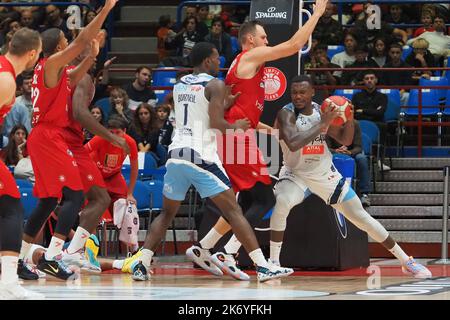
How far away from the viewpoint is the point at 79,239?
1073 cm

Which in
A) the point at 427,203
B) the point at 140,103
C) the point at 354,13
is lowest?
the point at 427,203

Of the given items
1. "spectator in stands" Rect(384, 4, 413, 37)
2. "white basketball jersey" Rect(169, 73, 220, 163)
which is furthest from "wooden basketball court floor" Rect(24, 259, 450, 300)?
"spectator in stands" Rect(384, 4, 413, 37)

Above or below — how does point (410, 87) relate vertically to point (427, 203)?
above

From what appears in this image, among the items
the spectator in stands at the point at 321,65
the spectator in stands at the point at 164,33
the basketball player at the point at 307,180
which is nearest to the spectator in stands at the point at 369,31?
the spectator in stands at the point at 321,65

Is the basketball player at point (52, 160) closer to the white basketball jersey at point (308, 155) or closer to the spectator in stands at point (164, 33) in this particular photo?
the white basketball jersey at point (308, 155)

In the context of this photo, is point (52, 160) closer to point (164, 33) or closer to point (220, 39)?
point (220, 39)

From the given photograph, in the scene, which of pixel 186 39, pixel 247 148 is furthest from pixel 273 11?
pixel 186 39

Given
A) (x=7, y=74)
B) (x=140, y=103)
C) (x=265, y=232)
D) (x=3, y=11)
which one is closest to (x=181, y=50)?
(x=140, y=103)

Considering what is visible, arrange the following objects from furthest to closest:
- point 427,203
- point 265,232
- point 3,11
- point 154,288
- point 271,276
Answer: point 3,11 < point 427,203 < point 265,232 < point 271,276 < point 154,288

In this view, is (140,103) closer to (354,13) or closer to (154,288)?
(354,13)

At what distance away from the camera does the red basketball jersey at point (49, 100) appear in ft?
33.3

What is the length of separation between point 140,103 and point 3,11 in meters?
5.50

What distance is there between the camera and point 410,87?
54.7 feet

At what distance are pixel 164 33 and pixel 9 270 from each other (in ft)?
39.0
